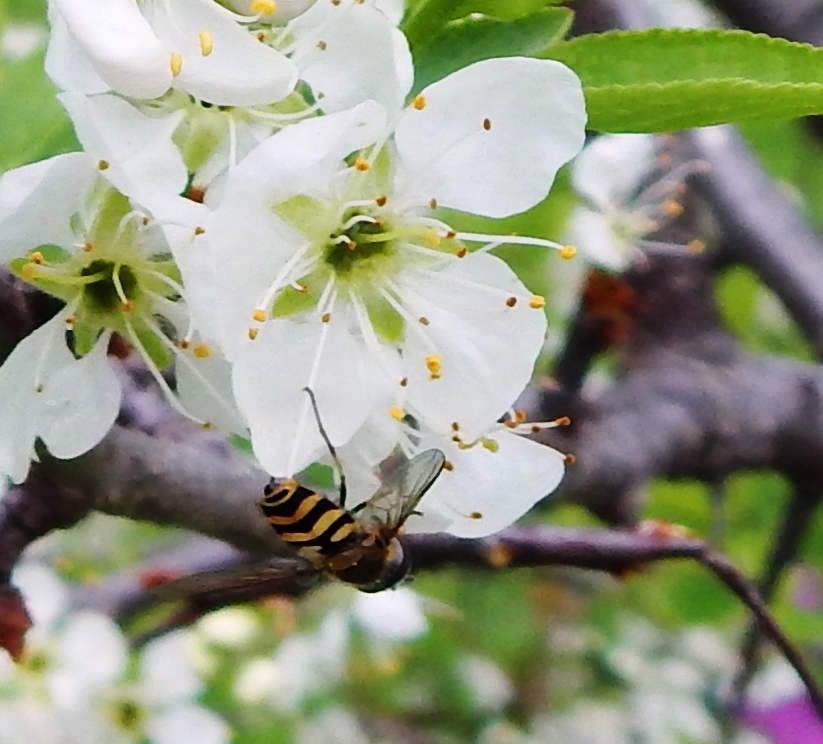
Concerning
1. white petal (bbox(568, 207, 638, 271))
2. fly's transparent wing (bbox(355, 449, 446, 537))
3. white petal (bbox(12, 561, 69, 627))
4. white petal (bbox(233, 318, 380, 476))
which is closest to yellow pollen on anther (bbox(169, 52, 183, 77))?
white petal (bbox(233, 318, 380, 476))

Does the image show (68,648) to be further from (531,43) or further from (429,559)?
(531,43)

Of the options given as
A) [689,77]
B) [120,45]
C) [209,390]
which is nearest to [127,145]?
[120,45]

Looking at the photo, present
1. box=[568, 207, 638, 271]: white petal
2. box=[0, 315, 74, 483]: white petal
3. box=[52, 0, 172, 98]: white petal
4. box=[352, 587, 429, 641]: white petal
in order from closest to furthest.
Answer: box=[52, 0, 172, 98]: white petal, box=[0, 315, 74, 483]: white petal, box=[568, 207, 638, 271]: white petal, box=[352, 587, 429, 641]: white petal

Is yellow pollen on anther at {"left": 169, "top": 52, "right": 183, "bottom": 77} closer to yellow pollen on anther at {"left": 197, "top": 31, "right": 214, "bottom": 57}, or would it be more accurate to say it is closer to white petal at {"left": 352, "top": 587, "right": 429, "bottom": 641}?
yellow pollen on anther at {"left": 197, "top": 31, "right": 214, "bottom": 57}

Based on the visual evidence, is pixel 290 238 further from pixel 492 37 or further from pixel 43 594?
pixel 43 594

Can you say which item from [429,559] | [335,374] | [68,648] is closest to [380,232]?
[335,374]
